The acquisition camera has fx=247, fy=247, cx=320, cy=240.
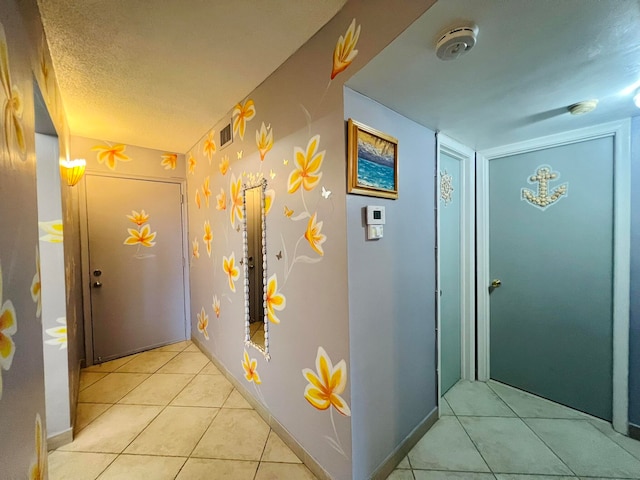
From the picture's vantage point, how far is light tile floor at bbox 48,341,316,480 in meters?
1.43

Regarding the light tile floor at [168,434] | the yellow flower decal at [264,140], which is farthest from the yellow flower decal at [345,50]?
the light tile floor at [168,434]

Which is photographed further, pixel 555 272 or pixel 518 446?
pixel 555 272

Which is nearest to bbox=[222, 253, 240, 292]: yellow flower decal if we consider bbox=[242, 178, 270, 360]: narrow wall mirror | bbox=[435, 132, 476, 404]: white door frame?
bbox=[242, 178, 270, 360]: narrow wall mirror

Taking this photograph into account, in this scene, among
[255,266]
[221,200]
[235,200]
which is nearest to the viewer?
[255,266]

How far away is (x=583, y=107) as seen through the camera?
1.39m

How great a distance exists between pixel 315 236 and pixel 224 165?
1368 millimetres

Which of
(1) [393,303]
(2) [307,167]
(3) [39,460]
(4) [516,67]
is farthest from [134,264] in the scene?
(4) [516,67]

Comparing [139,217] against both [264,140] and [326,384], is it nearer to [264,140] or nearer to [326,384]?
[264,140]

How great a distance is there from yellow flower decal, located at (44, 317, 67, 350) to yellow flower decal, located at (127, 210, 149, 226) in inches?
60.1

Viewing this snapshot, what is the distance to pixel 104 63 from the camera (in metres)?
1.48

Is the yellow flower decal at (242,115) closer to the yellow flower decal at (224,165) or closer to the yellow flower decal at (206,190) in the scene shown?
the yellow flower decal at (224,165)

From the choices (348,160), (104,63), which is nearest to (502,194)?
(348,160)

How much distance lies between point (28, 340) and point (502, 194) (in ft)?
9.60

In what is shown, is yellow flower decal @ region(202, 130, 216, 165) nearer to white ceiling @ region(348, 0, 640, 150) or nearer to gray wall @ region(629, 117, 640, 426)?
white ceiling @ region(348, 0, 640, 150)
